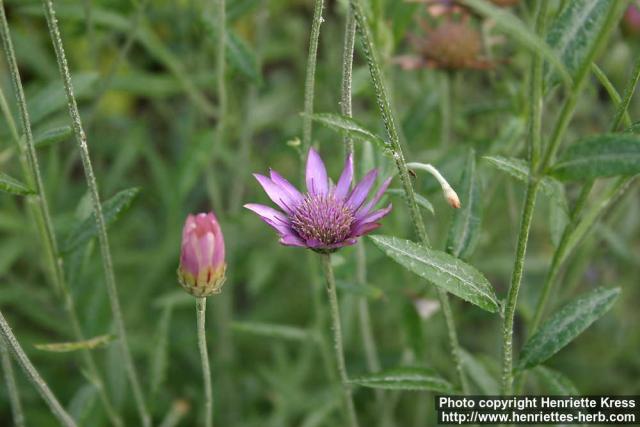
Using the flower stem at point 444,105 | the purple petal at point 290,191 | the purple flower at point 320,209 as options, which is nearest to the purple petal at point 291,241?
the purple flower at point 320,209

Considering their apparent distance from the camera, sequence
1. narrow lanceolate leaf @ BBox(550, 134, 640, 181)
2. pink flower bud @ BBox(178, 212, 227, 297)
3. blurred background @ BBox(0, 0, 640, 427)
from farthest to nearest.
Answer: blurred background @ BBox(0, 0, 640, 427) < pink flower bud @ BBox(178, 212, 227, 297) < narrow lanceolate leaf @ BBox(550, 134, 640, 181)

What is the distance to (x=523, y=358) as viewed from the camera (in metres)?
1.10

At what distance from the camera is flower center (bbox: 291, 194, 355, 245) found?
1.02 metres

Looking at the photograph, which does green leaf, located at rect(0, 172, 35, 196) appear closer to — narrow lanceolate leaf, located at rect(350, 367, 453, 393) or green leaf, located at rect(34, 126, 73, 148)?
green leaf, located at rect(34, 126, 73, 148)

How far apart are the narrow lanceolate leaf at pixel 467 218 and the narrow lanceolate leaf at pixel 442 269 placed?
0.13m

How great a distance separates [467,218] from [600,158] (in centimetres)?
34

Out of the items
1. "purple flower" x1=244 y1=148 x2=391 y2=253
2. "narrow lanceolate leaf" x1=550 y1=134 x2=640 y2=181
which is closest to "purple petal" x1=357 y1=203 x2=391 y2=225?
"purple flower" x1=244 y1=148 x2=391 y2=253

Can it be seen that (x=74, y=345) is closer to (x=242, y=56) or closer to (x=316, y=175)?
(x=316, y=175)

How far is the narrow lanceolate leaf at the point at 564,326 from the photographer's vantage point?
1078 mm

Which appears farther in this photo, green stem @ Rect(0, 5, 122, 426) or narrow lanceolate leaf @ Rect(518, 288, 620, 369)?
narrow lanceolate leaf @ Rect(518, 288, 620, 369)

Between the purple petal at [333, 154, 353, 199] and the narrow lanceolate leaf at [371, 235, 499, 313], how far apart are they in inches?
5.2

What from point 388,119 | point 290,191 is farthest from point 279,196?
point 388,119

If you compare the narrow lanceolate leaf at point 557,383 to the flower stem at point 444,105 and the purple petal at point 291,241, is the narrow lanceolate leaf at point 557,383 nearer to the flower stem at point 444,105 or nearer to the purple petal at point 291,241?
the purple petal at point 291,241

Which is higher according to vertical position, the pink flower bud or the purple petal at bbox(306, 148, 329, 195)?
the purple petal at bbox(306, 148, 329, 195)
